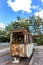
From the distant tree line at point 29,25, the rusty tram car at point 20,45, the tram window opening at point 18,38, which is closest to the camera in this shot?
the rusty tram car at point 20,45

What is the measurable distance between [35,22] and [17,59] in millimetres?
37110

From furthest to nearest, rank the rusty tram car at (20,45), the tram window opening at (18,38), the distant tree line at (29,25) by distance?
the distant tree line at (29,25)
the tram window opening at (18,38)
the rusty tram car at (20,45)

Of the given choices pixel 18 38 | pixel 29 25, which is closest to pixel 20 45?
pixel 18 38

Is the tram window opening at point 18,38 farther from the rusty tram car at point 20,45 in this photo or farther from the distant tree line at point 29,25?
the distant tree line at point 29,25

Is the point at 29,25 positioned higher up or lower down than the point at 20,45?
higher up

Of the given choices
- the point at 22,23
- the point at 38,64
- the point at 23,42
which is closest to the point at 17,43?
the point at 23,42

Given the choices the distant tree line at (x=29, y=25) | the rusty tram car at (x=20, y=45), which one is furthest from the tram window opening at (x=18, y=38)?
the distant tree line at (x=29, y=25)

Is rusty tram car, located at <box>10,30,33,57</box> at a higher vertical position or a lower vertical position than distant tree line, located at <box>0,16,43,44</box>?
lower

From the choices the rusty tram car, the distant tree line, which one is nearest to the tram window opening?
the rusty tram car

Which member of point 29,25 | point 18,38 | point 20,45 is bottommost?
point 20,45

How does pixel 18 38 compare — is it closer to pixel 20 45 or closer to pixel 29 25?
pixel 20 45

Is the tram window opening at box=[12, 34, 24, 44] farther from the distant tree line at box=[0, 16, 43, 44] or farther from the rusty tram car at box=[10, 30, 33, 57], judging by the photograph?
the distant tree line at box=[0, 16, 43, 44]

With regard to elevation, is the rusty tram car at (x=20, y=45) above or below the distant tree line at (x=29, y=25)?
below

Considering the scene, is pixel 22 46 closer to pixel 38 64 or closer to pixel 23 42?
pixel 23 42
